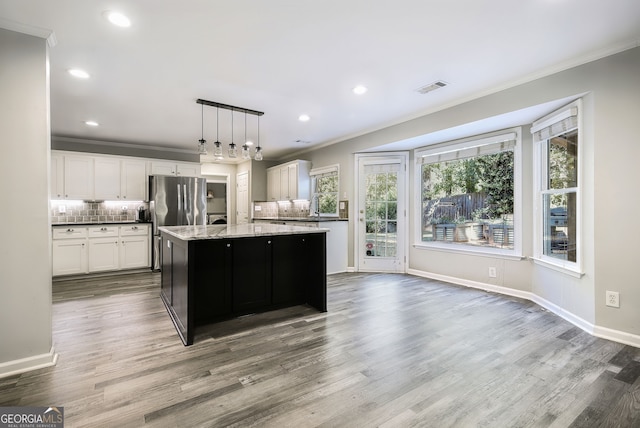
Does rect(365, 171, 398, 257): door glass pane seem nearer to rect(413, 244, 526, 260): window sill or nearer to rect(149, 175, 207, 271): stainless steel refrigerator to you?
rect(413, 244, 526, 260): window sill

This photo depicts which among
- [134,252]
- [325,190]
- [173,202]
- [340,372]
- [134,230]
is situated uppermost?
[325,190]

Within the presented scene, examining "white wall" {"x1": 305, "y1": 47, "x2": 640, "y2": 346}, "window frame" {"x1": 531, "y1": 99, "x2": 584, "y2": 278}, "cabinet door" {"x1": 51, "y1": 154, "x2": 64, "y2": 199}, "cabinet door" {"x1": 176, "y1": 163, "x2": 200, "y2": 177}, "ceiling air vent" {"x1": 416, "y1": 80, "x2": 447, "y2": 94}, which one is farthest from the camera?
"cabinet door" {"x1": 176, "y1": 163, "x2": 200, "y2": 177}

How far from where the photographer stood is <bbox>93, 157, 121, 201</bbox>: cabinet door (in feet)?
17.7

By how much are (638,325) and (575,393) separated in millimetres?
1214

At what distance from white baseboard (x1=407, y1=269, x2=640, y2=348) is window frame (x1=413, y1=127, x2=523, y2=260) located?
1.37ft

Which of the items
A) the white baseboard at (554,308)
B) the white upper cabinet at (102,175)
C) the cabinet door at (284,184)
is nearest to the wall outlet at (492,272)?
the white baseboard at (554,308)

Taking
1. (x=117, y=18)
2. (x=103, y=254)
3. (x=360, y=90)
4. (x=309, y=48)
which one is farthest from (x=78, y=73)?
(x=103, y=254)

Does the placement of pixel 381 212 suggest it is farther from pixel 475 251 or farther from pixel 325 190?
pixel 475 251

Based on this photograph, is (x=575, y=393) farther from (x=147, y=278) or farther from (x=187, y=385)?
(x=147, y=278)

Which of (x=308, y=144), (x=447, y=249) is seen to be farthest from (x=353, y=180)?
(x=447, y=249)

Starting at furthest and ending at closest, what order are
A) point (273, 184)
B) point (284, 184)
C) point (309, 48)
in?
→ point (273, 184) < point (284, 184) < point (309, 48)

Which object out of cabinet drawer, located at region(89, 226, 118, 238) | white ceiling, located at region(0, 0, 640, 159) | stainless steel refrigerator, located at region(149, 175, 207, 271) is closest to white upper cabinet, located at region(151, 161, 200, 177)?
stainless steel refrigerator, located at region(149, 175, 207, 271)

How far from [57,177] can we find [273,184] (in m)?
4.01

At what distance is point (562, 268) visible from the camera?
3072mm
